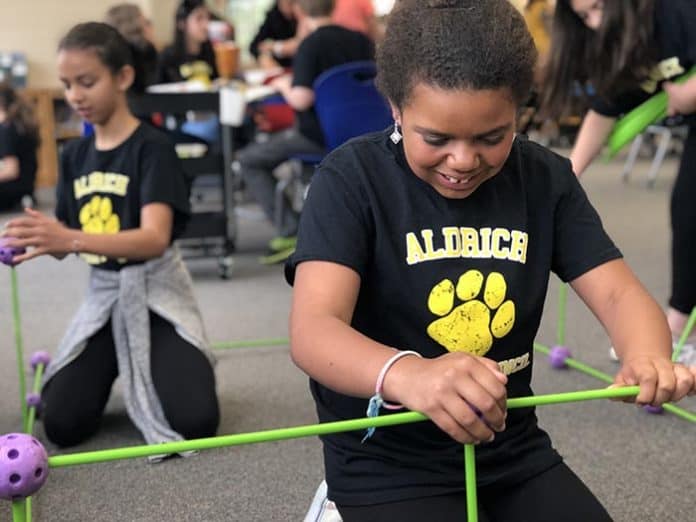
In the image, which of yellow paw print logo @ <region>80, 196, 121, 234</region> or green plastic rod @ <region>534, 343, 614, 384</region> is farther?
green plastic rod @ <region>534, 343, 614, 384</region>

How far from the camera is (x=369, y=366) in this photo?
0.85 meters

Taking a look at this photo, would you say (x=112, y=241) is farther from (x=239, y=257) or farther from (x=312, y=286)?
(x=239, y=257)

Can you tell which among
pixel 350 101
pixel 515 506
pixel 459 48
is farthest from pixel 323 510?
pixel 350 101

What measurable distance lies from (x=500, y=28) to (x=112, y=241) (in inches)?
40.6

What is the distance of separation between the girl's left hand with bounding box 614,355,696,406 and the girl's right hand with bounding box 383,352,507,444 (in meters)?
0.18

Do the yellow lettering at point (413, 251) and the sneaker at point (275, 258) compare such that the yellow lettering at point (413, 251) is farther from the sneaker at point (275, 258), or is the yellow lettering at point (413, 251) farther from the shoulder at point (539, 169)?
the sneaker at point (275, 258)

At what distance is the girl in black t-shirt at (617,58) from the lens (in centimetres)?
191

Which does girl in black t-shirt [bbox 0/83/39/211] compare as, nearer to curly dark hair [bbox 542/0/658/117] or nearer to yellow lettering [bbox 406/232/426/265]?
curly dark hair [bbox 542/0/658/117]

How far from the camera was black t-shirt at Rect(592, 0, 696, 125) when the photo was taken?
1.92 meters

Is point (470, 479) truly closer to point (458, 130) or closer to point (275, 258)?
point (458, 130)

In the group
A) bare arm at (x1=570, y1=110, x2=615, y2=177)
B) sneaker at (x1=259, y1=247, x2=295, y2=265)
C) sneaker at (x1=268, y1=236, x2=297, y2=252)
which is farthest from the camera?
sneaker at (x1=268, y1=236, x2=297, y2=252)

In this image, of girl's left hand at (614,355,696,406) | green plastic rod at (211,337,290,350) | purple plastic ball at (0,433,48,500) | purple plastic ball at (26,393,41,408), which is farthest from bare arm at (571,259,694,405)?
green plastic rod at (211,337,290,350)

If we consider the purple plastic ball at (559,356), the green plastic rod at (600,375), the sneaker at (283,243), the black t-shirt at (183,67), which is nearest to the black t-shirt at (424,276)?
the green plastic rod at (600,375)

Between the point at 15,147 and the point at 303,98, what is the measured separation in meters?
2.34
